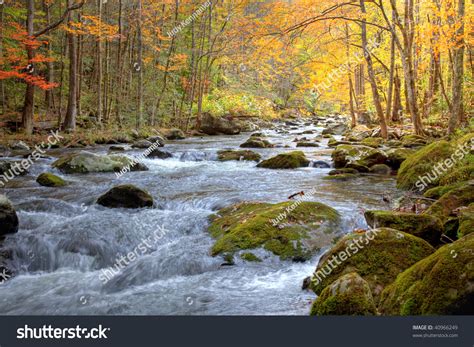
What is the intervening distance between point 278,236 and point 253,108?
31.1 metres

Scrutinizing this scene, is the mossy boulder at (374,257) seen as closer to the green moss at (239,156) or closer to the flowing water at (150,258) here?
the flowing water at (150,258)

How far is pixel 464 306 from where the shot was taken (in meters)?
3.02

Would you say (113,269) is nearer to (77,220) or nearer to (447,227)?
(77,220)

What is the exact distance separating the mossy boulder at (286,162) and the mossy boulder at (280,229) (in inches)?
235

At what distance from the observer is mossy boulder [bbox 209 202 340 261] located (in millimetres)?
5617

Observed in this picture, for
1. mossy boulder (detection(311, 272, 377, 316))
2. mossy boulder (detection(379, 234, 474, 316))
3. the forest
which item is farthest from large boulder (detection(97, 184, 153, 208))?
mossy boulder (detection(379, 234, 474, 316))

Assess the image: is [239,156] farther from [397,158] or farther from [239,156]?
[397,158]

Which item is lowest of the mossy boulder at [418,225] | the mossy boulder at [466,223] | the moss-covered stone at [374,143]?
the mossy boulder at [418,225]

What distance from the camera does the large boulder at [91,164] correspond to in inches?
459

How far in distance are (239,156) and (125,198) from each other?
7223 mm

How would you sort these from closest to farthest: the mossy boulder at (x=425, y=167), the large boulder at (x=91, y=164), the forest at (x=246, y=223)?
the forest at (x=246, y=223) → the mossy boulder at (x=425, y=167) → the large boulder at (x=91, y=164)

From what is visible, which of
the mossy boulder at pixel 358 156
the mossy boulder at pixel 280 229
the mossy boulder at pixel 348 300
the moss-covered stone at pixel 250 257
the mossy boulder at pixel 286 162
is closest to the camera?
the mossy boulder at pixel 348 300

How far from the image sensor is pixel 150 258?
566 centimetres

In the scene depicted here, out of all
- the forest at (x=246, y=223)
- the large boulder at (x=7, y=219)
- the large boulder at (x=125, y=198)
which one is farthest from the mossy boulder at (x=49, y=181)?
the large boulder at (x=7, y=219)
